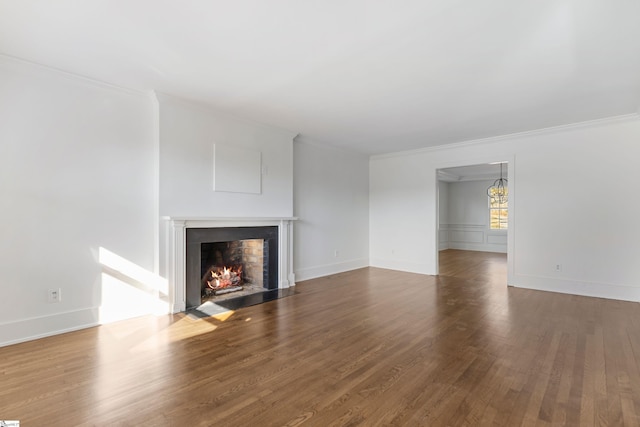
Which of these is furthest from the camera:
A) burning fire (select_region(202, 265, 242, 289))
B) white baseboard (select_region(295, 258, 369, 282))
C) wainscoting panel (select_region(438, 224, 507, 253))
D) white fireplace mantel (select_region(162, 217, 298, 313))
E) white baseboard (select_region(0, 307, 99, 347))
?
A: wainscoting panel (select_region(438, 224, 507, 253))

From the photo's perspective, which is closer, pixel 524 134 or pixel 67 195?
pixel 67 195

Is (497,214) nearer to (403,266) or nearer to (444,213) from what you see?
(444,213)

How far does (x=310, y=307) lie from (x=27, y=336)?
2.84m

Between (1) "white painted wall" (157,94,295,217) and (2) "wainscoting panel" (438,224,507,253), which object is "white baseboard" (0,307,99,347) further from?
(2) "wainscoting panel" (438,224,507,253)

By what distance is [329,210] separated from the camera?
19.9 ft

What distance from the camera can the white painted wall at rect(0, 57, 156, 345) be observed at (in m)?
2.78

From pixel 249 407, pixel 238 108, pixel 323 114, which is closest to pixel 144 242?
pixel 238 108

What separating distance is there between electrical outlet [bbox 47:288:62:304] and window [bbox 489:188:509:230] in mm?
10970

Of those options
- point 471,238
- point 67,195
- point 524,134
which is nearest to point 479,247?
point 471,238

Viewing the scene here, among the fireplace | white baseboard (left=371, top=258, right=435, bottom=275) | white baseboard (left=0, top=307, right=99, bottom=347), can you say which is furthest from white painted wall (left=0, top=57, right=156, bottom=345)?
white baseboard (left=371, top=258, right=435, bottom=275)

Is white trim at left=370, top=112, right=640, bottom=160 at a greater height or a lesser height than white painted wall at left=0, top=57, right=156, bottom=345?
greater

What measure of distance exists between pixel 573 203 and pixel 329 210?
3.99 meters

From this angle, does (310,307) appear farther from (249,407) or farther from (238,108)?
(238,108)

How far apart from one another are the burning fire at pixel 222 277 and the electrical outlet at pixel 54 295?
1.78 m
